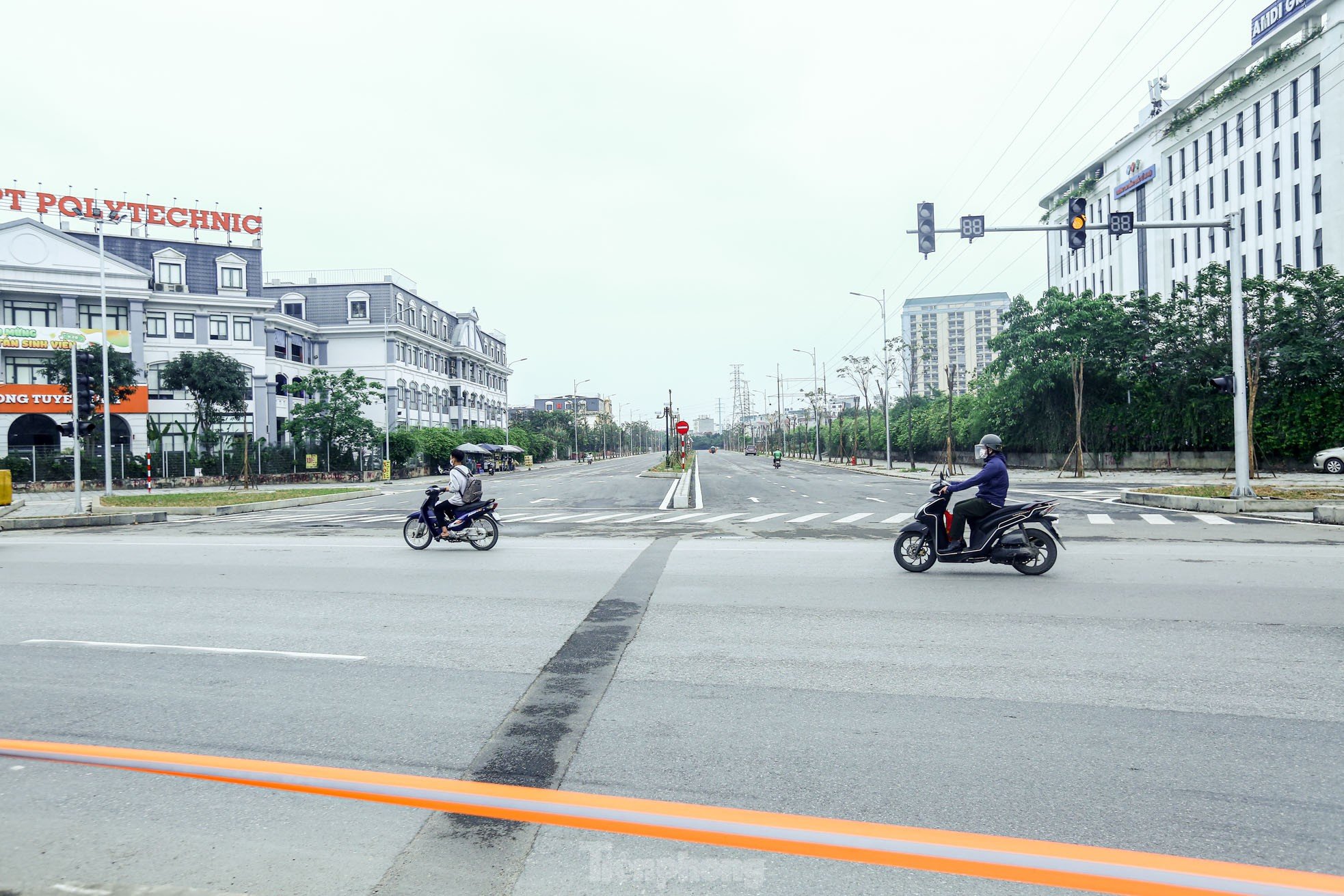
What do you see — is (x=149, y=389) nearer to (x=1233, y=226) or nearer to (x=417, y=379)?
(x=417, y=379)

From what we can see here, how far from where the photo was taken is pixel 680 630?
761 centimetres

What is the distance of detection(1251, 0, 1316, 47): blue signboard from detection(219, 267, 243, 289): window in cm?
6397

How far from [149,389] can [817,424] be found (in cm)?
5755

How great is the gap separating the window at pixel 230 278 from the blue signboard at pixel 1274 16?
63974 mm

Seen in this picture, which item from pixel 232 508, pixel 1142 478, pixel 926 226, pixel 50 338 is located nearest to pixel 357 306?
pixel 50 338

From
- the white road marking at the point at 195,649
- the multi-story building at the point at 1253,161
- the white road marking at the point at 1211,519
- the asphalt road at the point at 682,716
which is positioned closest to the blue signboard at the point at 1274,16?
the multi-story building at the point at 1253,161

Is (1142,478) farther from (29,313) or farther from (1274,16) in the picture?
(29,313)

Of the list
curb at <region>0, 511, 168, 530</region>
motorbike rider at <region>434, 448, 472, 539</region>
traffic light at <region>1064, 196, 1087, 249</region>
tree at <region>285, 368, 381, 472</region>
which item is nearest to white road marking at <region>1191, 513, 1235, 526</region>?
traffic light at <region>1064, 196, 1087, 249</region>

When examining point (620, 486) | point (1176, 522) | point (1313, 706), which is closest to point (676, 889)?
point (1313, 706)

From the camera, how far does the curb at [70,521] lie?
2211 cm

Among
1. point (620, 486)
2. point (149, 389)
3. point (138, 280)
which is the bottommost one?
point (620, 486)

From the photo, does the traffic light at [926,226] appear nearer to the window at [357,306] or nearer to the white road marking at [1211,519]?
the white road marking at [1211,519]

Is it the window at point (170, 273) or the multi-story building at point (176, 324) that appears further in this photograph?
the window at point (170, 273)

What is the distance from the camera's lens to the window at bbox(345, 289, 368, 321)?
70.2 m
